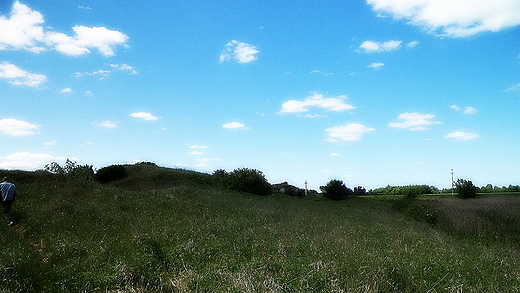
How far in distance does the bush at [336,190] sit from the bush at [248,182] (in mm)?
6920

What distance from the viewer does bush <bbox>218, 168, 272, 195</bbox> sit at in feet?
122

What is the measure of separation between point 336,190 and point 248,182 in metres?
10.3

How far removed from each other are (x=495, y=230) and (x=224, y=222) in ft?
51.3

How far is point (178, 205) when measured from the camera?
66.4ft

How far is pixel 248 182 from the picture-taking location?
37219 millimetres

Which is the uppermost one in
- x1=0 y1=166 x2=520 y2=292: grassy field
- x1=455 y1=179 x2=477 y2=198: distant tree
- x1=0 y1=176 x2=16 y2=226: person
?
x1=455 y1=179 x2=477 y2=198: distant tree

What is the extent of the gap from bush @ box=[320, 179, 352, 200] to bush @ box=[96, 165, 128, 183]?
74.0ft

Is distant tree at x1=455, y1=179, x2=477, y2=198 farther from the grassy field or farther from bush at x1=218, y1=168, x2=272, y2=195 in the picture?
the grassy field

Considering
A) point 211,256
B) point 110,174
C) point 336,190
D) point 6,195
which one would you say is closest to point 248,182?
point 336,190

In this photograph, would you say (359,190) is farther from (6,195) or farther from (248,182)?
(6,195)

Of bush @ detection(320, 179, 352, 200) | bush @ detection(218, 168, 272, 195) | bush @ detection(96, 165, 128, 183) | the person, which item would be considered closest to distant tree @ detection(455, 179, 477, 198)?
bush @ detection(320, 179, 352, 200)

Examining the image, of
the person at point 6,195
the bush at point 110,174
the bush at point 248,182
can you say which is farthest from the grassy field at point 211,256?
the bush at point 248,182

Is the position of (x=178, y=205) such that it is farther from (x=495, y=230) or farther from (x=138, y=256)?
(x=495, y=230)

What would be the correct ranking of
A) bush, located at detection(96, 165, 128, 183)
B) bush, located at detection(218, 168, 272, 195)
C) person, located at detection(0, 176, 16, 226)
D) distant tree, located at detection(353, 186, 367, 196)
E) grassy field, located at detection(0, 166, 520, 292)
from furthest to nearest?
distant tree, located at detection(353, 186, 367, 196), bush, located at detection(218, 168, 272, 195), bush, located at detection(96, 165, 128, 183), person, located at detection(0, 176, 16, 226), grassy field, located at detection(0, 166, 520, 292)
